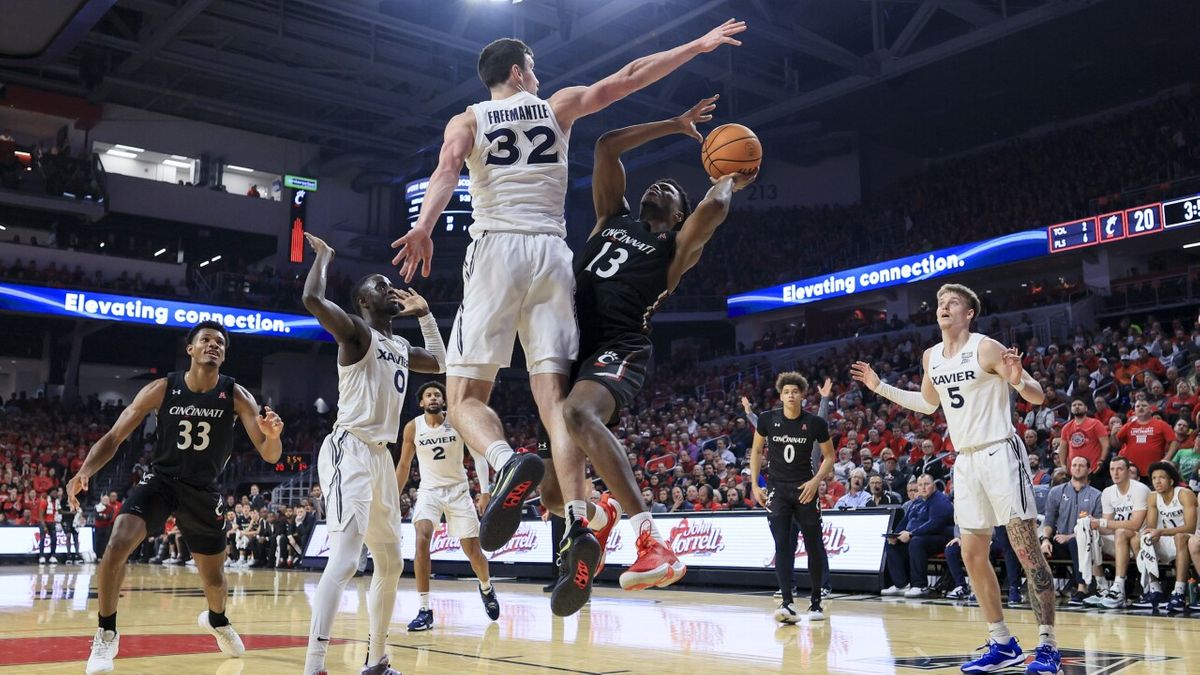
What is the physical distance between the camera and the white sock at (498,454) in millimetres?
3975

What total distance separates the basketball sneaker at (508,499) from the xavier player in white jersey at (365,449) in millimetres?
1858

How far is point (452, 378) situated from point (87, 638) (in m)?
5.29

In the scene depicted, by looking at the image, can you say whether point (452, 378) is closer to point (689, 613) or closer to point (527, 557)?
point (689, 613)

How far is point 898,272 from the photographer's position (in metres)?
26.6

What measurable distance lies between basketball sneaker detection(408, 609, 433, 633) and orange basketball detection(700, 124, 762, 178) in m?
4.91

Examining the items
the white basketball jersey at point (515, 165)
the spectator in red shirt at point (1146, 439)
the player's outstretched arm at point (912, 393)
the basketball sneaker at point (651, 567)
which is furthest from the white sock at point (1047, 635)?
the spectator in red shirt at point (1146, 439)

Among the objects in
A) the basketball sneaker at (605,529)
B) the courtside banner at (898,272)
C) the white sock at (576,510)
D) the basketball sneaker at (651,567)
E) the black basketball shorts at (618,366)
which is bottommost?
the basketball sneaker at (651,567)

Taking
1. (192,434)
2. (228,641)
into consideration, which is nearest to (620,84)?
(192,434)

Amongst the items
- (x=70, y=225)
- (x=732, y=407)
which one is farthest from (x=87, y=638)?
(x=70, y=225)

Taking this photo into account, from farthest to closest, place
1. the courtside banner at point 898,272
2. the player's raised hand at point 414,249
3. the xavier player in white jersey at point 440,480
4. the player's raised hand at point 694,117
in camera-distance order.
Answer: the courtside banner at point 898,272
the xavier player in white jersey at point 440,480
the player's raised hand at point 694,117
the player's raised hand at point 414,249

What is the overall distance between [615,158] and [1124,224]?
68.6 ft

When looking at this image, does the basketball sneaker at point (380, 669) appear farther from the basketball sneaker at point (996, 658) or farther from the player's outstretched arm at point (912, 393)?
the player's outstretched arm at point (912, 393)

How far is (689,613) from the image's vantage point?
Result: 9.82 m

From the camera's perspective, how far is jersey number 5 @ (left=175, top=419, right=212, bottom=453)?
6684 millimetres
